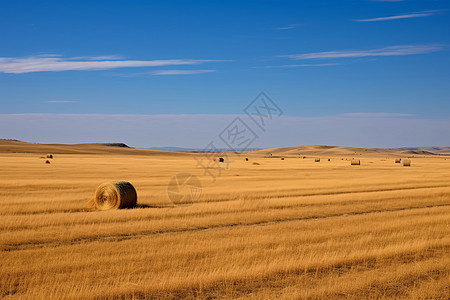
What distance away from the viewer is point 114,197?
1750 cm

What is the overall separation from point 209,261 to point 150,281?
1.68m

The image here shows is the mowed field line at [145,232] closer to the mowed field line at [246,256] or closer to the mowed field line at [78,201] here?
the mowed field line at [246,256]

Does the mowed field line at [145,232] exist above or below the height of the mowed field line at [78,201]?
below

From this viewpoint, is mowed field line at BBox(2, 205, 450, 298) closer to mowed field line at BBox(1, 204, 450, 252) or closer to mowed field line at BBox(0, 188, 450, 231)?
mowed field line at BBox(1, 204, 450, 252)

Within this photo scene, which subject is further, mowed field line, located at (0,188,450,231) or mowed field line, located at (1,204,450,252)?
mowed field line, located at (0,188,450,231)

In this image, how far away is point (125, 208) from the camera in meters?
17.5

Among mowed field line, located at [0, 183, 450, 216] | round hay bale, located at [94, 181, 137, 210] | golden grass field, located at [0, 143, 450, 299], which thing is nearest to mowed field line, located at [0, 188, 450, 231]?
golden grass field, located at [0, 143, 450, 299]

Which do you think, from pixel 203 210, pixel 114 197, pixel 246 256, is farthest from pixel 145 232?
pixel 114 197

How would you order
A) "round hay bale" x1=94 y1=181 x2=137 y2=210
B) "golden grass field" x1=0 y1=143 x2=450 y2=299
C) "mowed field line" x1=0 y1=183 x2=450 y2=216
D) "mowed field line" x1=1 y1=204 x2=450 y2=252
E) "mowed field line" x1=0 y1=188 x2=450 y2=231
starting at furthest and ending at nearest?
"round hay bale" x1=94 y1=181 x2=137 y2=210 → "mowed field line" x1=0 y1=183 x2=450 y2=216 → "mowed field line" x1=0 y1=188 x2=450 y2=231 → "mowed field line" x1=1 y1=204 x2=450 y2=252 → "golden grass field" x1=0 y1=143 x2=450 y2=299

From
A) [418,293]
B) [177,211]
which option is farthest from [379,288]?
[177,211]

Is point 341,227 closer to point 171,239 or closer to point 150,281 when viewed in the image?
point 171,239

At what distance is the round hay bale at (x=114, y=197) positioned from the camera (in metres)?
17.4

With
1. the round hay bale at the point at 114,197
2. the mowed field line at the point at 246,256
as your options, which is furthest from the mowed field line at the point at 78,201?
the mowed field line at the point at 246,256

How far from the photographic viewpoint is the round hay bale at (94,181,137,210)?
17406mm
